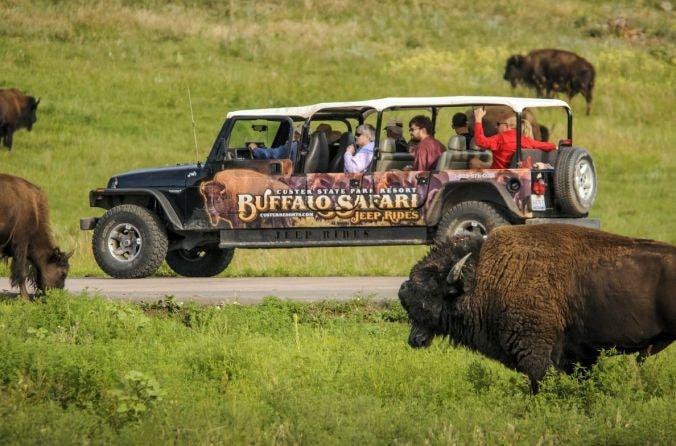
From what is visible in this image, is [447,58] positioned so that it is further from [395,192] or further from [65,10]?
[395,192]

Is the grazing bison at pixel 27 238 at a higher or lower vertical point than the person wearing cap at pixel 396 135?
lower

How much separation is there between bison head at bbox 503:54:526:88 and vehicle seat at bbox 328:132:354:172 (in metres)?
23.9

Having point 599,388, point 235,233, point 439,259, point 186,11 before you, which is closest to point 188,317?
point 235,233

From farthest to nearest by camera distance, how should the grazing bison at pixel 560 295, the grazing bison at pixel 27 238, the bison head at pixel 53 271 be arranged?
A: the bison head at pixel 53 271 → the grazing bison at pixel 27 238 → the grazing bison at pixel 560 295

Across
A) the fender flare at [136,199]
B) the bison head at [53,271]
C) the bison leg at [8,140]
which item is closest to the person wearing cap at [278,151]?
the fender flare at [136,199]

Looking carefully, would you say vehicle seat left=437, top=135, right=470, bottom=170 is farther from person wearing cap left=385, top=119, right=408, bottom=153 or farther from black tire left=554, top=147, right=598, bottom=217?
black tire left=554, top=147, right=598, bottom=217

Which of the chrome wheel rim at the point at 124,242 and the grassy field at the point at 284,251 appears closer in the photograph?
the grassy field at the point at 284,251

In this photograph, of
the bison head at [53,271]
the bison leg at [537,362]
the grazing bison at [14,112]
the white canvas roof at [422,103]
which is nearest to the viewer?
the bison leg at [537,362]

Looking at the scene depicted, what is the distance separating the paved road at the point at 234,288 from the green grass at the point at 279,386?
924 mm

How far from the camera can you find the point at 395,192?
53.4 ft

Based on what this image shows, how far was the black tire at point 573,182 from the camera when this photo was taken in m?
15.8

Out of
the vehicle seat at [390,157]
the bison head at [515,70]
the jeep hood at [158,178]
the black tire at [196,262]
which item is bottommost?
the black tire at [196,262]

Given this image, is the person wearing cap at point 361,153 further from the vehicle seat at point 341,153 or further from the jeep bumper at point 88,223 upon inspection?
the jeep bumper at point 88,223

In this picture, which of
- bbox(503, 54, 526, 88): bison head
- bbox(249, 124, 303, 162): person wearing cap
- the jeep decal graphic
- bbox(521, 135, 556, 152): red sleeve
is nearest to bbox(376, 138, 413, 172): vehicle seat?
the jeep decal graphic
